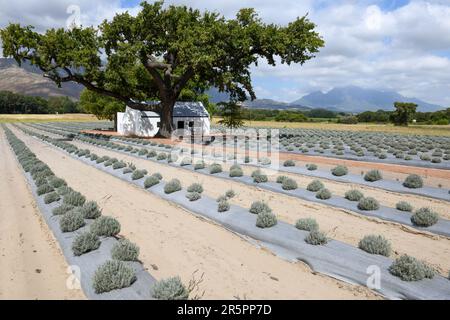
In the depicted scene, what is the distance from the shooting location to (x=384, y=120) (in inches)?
4707

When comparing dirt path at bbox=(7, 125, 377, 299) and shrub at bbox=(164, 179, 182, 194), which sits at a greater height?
shrub at bbox=(164, 179, 182, 194)

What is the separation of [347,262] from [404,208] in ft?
16.1

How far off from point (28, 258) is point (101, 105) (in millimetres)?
56980

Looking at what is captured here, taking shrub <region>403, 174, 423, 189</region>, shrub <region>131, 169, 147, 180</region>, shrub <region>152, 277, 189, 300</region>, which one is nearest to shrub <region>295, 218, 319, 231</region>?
shrub <region>152, 277, 189, 300</region>

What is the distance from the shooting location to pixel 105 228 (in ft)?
28.6

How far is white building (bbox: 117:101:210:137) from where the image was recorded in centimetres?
4669

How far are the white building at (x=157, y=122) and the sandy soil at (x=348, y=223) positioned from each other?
1239 inches

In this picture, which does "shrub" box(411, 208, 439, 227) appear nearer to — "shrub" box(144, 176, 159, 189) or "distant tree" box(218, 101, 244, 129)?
"shrub" box(144, 176, 159, 189)

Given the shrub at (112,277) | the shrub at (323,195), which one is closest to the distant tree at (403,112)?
the shrub at (323,195)

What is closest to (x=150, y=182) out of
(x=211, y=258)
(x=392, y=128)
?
(x=211, y=258)

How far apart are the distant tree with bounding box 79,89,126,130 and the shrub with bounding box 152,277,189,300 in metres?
53.8

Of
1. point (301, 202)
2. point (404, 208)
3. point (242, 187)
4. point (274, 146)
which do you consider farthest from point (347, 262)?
point (274, 146)
